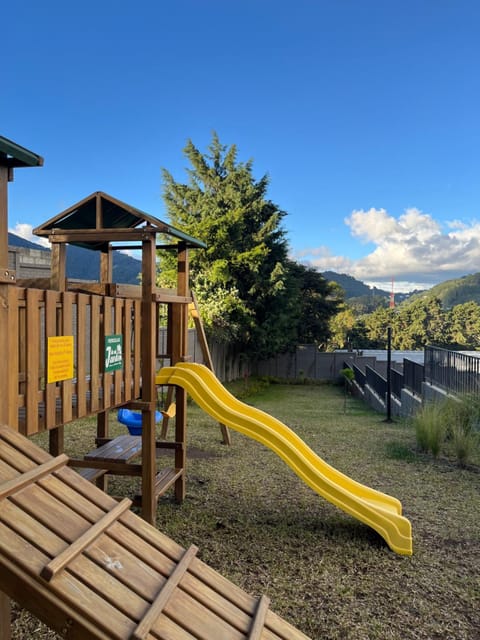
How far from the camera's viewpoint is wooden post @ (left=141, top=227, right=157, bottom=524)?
441 centimetres

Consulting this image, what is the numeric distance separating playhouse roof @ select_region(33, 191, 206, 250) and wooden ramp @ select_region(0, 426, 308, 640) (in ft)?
8.33

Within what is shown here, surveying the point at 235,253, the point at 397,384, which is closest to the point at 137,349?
the point at 397,384

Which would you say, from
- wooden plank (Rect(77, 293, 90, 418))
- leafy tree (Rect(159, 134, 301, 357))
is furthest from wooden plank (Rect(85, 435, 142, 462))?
leafy tree (Rect(159, 134, 301, 357))

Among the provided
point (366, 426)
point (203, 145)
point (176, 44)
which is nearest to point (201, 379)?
point (366, 426)

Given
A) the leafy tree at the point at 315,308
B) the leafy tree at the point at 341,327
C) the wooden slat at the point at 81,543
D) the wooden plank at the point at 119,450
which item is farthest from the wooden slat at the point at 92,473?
the leafy tree at the point at 341,327

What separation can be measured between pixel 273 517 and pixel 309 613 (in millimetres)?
1697

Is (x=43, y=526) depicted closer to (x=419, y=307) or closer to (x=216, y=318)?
(x=216, y=318)

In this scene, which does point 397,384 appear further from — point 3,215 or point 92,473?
point 3,215

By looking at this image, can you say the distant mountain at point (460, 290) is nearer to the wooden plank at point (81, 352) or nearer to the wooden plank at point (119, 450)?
the wooden plank at point (119, 450)

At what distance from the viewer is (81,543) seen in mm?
1814

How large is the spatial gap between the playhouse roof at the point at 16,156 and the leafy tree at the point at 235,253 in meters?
14.8

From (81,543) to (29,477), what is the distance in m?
0.41

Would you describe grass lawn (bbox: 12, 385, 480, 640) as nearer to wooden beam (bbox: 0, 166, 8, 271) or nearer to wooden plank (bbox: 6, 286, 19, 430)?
wooden plank (bbox: 6, 286, 19, 430)

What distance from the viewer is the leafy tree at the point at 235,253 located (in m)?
18.6
